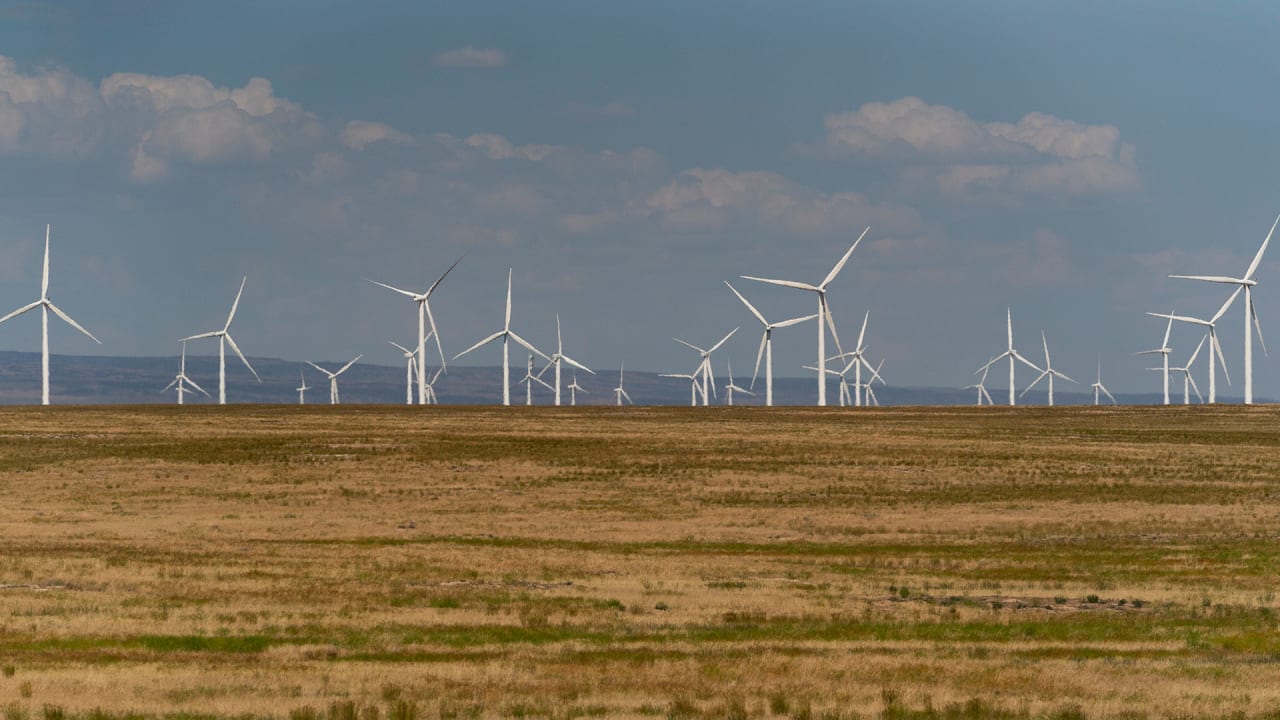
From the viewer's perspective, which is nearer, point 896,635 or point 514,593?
point 896,635

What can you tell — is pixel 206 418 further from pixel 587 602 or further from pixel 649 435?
pixel 587 602

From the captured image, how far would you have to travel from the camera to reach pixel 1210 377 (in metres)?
181

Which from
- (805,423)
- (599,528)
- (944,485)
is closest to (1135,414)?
(805,423)

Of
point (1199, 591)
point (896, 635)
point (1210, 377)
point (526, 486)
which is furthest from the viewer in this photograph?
point (1210, 377)

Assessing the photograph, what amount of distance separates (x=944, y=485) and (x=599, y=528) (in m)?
25.6

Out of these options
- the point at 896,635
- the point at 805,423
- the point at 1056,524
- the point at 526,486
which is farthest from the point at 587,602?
the point at 805,423

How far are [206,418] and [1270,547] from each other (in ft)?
348

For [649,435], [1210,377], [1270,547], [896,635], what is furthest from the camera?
[1210,377]

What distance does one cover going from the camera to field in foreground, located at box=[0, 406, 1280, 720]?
23.9 meters

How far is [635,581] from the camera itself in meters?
40.6

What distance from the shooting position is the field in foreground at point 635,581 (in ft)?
78.4

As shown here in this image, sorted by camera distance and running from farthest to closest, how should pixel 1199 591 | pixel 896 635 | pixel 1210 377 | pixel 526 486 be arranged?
pixel 1210 377 < pixel 526 486 < pixel 1199 591 < pixel 896 635

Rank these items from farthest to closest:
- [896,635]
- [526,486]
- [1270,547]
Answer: [526,486], [1270,547], [896,635]

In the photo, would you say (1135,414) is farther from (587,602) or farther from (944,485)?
(587,602)
